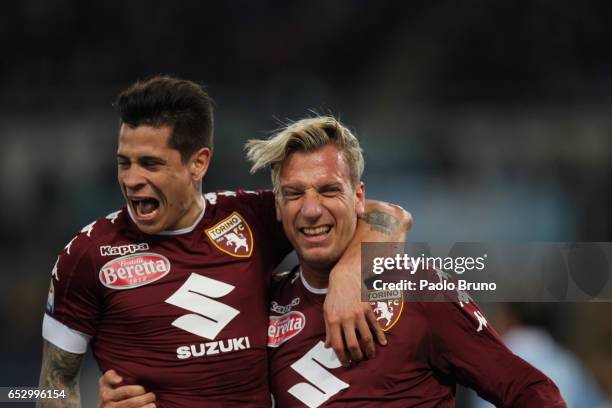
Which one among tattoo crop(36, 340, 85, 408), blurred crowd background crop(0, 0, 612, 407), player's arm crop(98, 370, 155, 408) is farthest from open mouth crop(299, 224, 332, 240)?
blurred crowd background crop(0, 0, 612, 407)

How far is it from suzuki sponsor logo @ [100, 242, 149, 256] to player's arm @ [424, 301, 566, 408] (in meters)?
1.22

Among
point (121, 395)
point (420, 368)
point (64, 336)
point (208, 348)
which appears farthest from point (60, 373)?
point (420, 368)

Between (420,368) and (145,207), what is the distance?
133 centimetres

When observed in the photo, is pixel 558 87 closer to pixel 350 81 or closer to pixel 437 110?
pixel 437 110

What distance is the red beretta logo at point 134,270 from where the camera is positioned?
3459 millimetres

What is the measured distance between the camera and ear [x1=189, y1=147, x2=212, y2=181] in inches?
145

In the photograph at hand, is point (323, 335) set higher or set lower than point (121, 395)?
higher

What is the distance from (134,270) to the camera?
3504 millimetres

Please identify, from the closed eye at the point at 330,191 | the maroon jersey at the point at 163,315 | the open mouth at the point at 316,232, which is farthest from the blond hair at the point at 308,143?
the maroon jersey at the point at 163,315

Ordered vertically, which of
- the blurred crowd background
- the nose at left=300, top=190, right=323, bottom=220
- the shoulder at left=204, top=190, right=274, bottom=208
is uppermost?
the blurred crowd background

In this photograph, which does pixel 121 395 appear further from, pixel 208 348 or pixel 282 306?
pixel 282 306

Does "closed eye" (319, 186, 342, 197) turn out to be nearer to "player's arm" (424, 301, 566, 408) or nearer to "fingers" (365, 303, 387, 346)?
"fingers" (365, 303, 387, 346)

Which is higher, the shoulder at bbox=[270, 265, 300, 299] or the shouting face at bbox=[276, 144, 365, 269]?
the shouting face at bbox=[276, 144, 365, 269]

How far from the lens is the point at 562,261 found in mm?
4352
